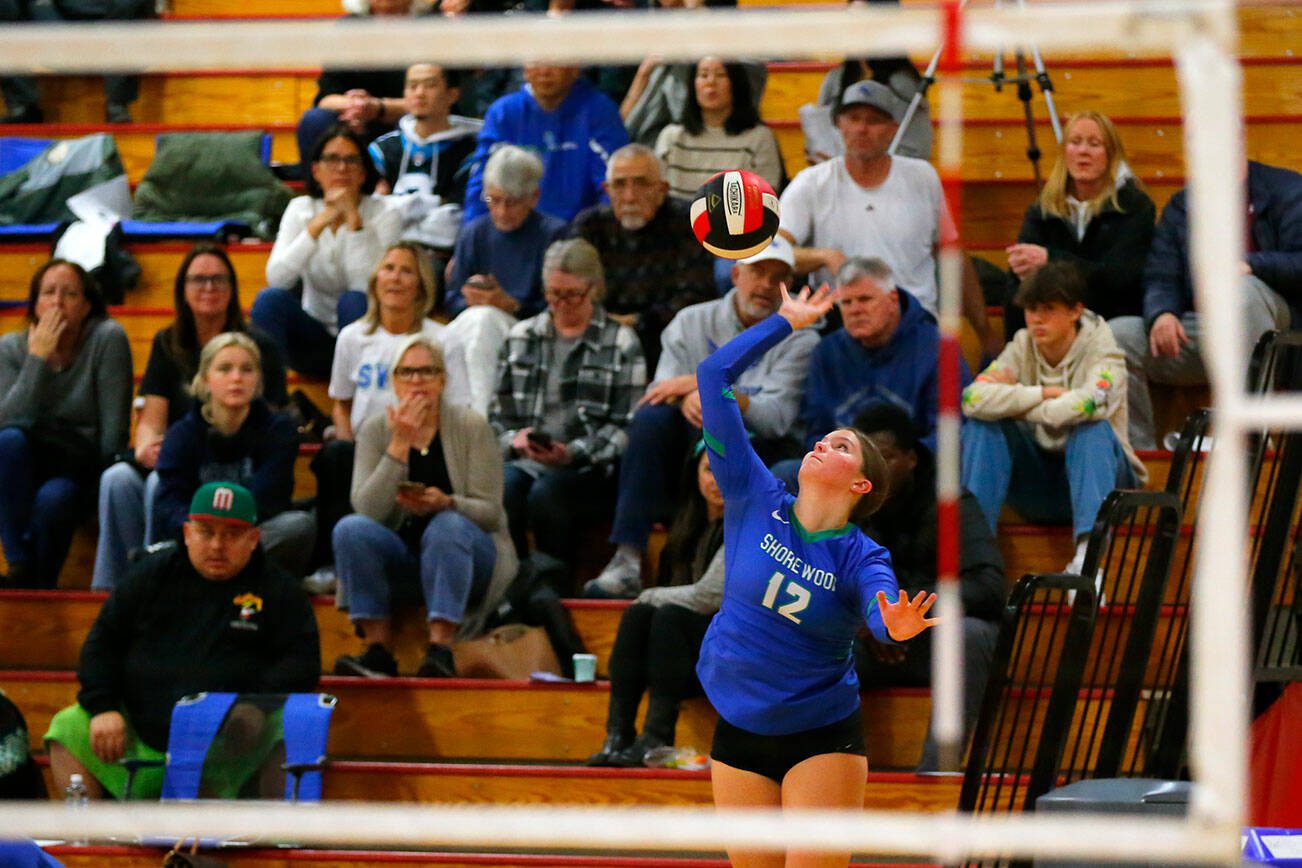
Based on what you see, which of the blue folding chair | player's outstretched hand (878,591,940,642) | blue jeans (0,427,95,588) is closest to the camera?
player's outstretched hand (878,591,940,642)

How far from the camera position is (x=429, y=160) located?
7.54m

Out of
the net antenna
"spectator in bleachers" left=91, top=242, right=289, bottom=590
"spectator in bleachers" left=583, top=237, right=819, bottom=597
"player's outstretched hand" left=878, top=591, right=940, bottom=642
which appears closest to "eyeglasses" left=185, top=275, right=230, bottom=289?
"spectator in bleachers" left=91, top=242, right=289, bottom=590

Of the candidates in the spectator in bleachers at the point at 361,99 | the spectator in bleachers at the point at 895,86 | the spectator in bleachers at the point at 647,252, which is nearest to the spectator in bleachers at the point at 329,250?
the spectator in bleachers at the point at 361,99

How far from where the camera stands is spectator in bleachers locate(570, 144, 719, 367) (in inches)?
255

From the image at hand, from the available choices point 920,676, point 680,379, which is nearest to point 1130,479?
point 920,676

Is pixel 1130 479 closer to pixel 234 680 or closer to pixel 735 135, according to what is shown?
pixel 735 135

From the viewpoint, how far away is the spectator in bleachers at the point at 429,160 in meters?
7.36

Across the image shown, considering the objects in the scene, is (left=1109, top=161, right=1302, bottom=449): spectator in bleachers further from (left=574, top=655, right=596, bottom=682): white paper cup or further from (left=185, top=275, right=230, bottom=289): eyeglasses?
(left=185, top=275, right=230, bottom=289): eyeglasses

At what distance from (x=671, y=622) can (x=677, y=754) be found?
15.0 inches

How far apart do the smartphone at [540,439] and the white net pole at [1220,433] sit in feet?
13.5

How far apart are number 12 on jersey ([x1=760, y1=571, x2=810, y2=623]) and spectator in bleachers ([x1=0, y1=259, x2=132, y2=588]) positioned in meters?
3.09

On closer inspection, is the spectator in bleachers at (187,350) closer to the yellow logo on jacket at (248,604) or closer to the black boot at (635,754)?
the yellow logo on jacket at (248,604)

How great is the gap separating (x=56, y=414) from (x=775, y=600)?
135 inches

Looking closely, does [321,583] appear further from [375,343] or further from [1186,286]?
[1186,286]
